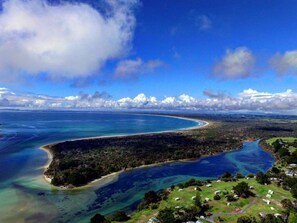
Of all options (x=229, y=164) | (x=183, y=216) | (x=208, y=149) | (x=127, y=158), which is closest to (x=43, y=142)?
(x=127, y=158)

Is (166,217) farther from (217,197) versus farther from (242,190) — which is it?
(242,190)

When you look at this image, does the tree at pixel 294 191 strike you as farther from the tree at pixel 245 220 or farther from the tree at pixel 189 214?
the tree at pixel 189 214

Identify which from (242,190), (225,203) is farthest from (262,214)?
(242,190)

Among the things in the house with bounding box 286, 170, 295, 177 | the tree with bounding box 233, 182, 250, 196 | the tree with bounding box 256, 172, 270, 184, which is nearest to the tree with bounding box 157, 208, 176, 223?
the tree with bounding box 233, 182, 250, 196

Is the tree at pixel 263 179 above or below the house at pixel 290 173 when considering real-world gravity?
above

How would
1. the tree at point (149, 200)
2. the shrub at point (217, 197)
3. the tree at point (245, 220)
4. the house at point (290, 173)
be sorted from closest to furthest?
the tree at point (245, 220) → the tree at point (149, 200) → the shrub at point (217, 197) → the house at point (290, 173)

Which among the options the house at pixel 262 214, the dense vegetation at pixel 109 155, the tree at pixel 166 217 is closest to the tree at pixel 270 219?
the house at pixel 262 214

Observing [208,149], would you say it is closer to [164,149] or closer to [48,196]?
[164,149]

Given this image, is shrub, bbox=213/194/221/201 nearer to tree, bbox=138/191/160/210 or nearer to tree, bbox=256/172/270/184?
tree, bbox=138/191/160/210
